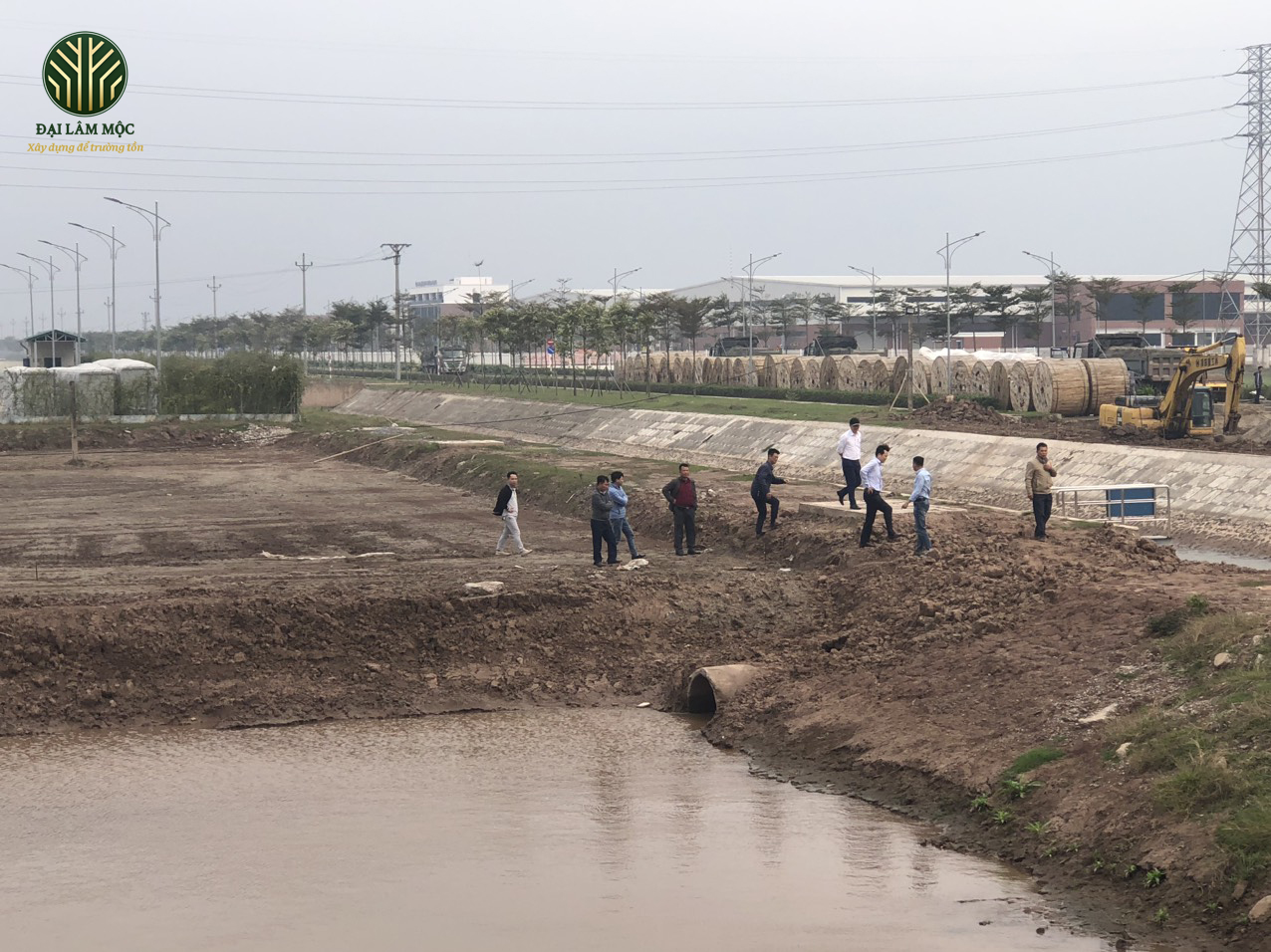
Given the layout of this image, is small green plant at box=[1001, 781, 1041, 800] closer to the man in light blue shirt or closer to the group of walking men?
the group of walking men

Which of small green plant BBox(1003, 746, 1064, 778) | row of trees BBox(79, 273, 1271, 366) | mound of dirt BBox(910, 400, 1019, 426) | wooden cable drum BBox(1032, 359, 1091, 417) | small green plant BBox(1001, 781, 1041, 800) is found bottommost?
small green plant BBox(1001, 781, 1041, 800)

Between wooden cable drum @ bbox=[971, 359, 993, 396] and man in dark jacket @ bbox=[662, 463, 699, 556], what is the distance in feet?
99.7

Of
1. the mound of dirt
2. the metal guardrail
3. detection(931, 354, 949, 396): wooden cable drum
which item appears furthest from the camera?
detection(931, 354, 949, 396): wooden cable drum

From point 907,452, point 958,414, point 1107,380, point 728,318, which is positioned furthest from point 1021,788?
point 728,318

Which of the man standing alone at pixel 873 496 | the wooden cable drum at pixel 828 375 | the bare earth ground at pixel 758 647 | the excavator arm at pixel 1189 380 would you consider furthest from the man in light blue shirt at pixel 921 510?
the wooden cable drum at pixel 828 375

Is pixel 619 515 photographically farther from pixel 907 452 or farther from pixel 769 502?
pixel 907 452

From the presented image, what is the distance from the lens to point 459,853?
43.1 feet

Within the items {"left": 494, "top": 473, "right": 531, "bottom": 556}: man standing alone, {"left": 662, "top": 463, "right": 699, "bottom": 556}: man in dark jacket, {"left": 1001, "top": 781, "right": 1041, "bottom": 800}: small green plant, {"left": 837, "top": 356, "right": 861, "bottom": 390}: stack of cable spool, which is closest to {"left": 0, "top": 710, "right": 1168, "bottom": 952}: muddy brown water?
{"left": 1001, "top": 781, "right": 1041, "bottom": 800}: small green plant

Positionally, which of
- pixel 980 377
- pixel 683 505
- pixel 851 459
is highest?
pixel 980 377

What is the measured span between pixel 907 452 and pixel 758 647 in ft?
71.5

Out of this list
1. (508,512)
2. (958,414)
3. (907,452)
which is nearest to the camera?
(508,512)

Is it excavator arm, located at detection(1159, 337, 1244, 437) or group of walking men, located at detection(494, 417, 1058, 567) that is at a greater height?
excavator arm, located at detection(1159, 337, 1244, 437)

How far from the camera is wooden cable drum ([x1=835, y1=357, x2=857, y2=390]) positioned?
6194 cm

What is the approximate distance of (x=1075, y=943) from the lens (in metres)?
11.0
